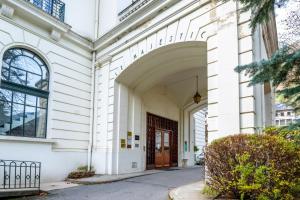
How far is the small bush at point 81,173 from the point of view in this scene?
980cm

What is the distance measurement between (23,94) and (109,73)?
335cm

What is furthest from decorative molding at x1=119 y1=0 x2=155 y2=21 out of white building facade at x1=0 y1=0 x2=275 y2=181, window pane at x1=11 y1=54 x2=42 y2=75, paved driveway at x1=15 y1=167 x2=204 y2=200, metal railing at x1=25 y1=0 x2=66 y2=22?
paved driveway at x1=15 y1=167 x2=204 y2=200

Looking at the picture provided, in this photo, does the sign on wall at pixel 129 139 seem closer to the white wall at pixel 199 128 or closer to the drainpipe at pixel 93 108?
the drainpipe at pixel 93 108

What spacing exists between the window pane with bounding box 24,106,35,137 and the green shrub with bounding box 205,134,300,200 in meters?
6.33

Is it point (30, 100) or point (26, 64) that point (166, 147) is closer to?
point (30, 100)

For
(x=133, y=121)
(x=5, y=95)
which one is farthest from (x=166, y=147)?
(x=5, y=95)

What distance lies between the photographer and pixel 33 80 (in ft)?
30.7

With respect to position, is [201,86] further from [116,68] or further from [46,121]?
[46,121]

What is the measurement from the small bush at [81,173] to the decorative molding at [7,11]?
549cm

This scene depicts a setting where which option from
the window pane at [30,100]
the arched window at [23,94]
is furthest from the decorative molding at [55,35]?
the window pane at [30,100]

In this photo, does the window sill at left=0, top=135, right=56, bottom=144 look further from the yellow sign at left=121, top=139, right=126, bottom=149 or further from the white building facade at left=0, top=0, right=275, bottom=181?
the yellow sign at left=121, top=139, right=126, bottom=149

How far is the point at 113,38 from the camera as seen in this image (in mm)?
10898

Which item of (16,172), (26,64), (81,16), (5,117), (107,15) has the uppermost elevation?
(107,15)

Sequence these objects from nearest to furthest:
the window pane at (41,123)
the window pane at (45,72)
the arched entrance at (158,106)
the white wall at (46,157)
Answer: the white wall at (46,157)
the window pane at (41,123)
the window pane at (45,72)
the arched entrance at (158,106)
